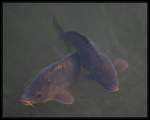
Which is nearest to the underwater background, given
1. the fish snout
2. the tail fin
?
the tail fin

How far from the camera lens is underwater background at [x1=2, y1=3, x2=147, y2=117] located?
389cm

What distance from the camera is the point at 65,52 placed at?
4.25 m

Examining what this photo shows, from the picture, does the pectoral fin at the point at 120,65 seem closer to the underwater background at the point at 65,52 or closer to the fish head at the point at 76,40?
the underwater background at the point at 65,52

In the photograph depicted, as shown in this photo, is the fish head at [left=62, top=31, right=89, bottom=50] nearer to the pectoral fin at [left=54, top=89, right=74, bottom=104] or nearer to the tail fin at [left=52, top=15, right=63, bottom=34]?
the tail fin at [left=52, top=15, right=63, bottom=34]

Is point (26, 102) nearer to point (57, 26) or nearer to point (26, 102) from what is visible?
point (26, 102)

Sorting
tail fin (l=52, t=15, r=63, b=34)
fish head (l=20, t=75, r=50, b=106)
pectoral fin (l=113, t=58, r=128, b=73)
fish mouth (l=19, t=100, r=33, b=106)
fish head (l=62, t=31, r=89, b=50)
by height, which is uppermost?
tail fin (l=52, t=15, r=63, b=34)

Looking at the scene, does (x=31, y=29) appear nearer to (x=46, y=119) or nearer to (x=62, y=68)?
(x=62, y=68)

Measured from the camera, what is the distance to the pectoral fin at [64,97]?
12.3ft

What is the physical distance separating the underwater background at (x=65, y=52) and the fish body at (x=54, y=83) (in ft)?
0.57

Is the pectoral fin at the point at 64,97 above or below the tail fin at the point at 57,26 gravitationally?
below

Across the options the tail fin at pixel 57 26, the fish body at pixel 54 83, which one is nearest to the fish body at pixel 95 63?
the fish body at pixel 54 83

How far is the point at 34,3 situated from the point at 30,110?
1.80m

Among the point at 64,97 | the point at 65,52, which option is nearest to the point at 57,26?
the point at 65,52

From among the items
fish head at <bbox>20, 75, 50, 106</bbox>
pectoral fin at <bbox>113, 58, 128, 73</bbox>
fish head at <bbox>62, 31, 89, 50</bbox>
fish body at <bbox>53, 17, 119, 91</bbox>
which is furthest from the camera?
pectoral fin at <bbox>113, 58, 128, 73</bbox>
